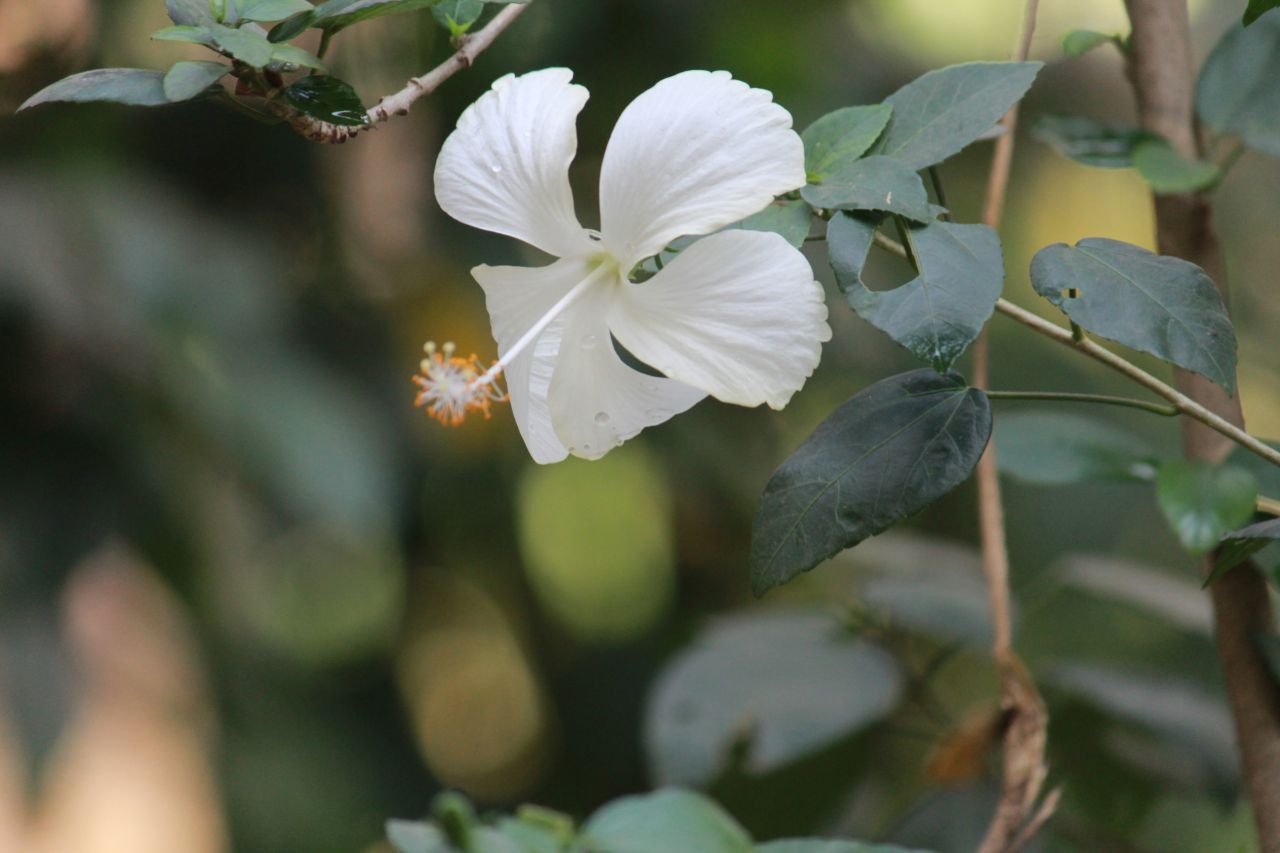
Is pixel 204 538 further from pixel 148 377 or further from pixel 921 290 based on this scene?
pixel 921 290

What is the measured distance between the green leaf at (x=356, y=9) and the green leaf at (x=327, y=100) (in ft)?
0.08

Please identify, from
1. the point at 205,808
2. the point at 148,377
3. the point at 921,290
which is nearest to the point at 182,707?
the point at 205,808

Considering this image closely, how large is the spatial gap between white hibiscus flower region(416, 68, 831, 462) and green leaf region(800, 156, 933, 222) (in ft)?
0.07

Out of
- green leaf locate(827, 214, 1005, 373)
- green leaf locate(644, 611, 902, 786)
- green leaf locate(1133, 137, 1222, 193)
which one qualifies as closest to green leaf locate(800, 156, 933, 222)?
green leaf locate(827, 214, 1005, 373)

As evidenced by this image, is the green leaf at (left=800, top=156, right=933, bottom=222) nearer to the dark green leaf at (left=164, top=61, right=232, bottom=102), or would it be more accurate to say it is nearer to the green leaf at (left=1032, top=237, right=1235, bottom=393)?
the green leaf at (left=1032, top=237, right=1235, bottom=393)

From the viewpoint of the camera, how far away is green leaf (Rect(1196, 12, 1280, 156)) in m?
0.59

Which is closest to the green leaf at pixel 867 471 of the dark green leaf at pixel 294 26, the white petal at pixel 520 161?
the white petal at pixel 520 161

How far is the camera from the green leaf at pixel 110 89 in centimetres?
38

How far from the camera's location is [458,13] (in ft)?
1.41

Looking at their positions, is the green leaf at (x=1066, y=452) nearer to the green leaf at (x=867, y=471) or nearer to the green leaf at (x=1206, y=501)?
the green leaf at (x=1206, y=501)

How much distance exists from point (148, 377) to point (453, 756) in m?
0.64

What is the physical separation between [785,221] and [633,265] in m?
0.05

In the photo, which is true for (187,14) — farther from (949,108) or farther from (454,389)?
(949,108)

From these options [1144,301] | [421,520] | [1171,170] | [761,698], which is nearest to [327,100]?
[1144,301]
